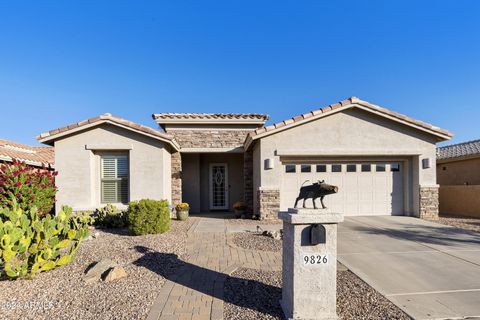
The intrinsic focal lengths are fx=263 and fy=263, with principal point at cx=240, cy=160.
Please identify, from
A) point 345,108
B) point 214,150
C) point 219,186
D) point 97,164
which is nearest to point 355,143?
point 345,108

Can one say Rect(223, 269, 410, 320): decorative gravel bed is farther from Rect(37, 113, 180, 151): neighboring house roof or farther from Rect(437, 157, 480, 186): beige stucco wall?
Rect(437, 157, 480, 186): beige stucco wall

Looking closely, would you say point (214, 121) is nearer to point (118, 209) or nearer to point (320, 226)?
point (118, 209)

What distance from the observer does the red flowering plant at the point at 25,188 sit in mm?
7789

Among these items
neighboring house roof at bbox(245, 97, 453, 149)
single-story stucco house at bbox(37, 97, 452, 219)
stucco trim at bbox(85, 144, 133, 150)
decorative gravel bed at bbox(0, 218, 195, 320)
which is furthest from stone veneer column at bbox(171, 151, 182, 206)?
decorative gravel bed at bbox(0, 218, 195, 320)

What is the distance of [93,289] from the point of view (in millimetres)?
4125

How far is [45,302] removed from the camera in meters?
3.71

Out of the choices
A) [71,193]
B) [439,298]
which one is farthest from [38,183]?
[439,298]

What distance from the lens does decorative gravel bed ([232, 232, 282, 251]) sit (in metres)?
6.43

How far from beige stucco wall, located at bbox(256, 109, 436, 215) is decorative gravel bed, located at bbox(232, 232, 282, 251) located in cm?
283

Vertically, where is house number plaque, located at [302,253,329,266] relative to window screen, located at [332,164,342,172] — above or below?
below

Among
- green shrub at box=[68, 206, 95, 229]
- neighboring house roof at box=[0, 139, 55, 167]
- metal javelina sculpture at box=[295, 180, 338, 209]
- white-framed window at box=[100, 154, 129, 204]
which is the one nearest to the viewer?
metal javelina sculpture at box=[295, 180, 338, 209]

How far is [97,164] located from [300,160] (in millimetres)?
7761

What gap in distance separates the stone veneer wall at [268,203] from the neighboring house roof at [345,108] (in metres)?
2.14

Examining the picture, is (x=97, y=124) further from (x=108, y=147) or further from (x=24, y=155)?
(x=24, y=155)
